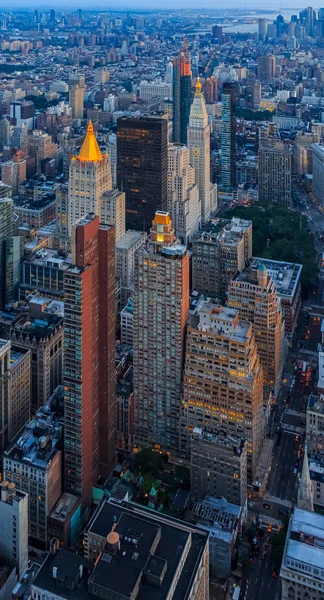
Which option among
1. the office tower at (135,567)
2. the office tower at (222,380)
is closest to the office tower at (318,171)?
the office tower at (222,380)

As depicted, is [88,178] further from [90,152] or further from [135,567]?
[135,567]

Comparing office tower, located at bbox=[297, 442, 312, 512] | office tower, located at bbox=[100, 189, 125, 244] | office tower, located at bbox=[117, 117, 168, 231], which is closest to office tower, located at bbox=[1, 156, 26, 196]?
office tower, located at bbox=[117, 117, 168, 231]

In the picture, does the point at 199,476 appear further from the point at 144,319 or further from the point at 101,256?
the point at 101,256

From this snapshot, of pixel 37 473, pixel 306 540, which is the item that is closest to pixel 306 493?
pixel 306 540

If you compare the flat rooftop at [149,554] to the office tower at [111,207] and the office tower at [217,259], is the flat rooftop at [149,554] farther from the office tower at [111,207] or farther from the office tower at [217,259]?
the office tower at [111,207]

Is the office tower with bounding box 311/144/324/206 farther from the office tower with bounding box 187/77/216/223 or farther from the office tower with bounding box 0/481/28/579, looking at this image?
the office tower with bounding box 0/481/28/579

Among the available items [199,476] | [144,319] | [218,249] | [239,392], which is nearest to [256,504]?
[199,476]

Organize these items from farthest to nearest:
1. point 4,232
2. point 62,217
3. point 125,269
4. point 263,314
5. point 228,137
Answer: point 228,137, point 62,217, point 125,269, point 4,232, point 263,314
